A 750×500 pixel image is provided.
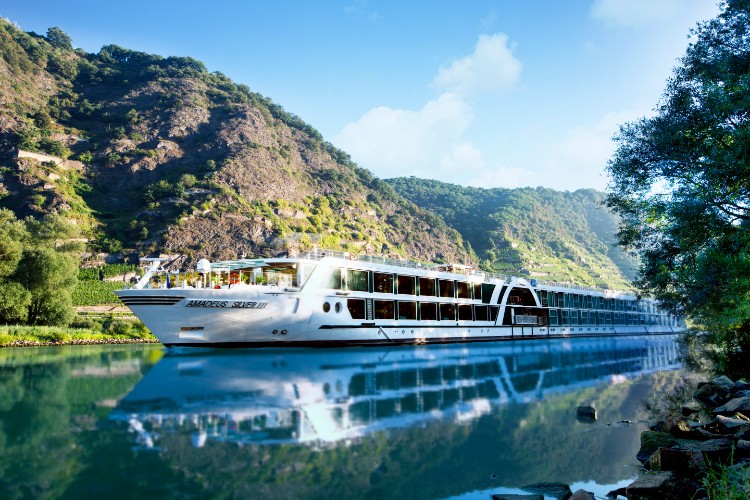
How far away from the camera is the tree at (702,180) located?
50.6 ft

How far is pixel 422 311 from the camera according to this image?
3516 cm

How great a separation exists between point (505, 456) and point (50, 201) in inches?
3414

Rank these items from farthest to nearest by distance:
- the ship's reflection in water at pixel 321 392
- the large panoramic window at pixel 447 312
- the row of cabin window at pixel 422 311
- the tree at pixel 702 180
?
the large panoramic window at pixel 447 312
the row of cabin window at pixel 422 311
the tree at pixel 702 180
the ship's reflection in water at pixel 321 392

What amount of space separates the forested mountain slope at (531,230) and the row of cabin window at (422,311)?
7460cm

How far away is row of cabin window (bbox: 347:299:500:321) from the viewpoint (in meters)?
30.5

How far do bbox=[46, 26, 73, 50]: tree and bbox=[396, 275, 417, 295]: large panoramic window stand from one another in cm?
13881

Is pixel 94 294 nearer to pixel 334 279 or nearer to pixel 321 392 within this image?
pixel 334 279

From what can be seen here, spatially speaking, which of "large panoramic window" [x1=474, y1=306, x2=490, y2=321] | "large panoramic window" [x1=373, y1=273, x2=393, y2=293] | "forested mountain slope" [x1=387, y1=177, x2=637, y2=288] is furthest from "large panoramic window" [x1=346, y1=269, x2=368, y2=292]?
"forested mountain slope" [x1=387, y1=177, x2=637, y2=288]

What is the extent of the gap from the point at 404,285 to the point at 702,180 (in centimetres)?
1947

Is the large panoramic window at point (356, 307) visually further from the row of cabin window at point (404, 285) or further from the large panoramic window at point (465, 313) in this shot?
the large panoramic window at point (465, 313)

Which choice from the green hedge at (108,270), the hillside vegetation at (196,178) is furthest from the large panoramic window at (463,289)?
the green hedge at (108,270)

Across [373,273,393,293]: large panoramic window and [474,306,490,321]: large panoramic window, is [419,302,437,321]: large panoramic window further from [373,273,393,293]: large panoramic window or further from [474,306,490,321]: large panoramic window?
[474,306,490,321]: large panoramic window

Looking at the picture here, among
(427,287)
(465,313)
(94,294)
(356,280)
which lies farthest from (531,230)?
(356,280)

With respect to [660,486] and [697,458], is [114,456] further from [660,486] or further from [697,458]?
[697,458]
